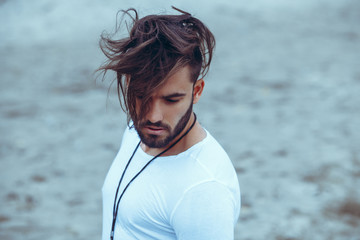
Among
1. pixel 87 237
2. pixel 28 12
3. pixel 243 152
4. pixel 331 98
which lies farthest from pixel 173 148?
pixel 28 12

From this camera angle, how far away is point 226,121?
6445mm

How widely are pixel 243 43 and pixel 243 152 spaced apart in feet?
17.8

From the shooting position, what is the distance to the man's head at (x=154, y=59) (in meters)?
1.58

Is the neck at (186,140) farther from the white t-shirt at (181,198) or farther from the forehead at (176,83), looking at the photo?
the forehead at (176,83)

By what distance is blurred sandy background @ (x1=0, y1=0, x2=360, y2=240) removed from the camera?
14.1ft

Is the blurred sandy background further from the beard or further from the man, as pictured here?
the beard

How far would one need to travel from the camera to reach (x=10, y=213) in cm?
434

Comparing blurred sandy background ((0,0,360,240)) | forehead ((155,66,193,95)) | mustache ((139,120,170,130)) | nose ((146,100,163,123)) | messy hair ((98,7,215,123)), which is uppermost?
Result: messy hair ((98,7,215,123))

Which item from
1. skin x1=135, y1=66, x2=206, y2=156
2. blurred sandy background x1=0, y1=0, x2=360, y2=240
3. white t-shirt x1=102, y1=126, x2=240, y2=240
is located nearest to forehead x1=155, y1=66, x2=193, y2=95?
skin x1=135, y1=66, x2=206, y2=156

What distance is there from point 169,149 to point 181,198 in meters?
0.25

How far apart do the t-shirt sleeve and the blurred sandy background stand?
1.21 meters

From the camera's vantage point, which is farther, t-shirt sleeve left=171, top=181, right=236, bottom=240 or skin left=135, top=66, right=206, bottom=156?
skin left=135, top=66, right=206, bottom=156

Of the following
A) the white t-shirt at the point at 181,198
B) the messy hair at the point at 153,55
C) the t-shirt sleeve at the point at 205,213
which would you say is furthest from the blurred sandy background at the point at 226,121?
the t-shirt sleeve at the point at 205,213

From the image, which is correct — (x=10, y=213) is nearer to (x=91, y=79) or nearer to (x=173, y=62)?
(x=173, y=62)
